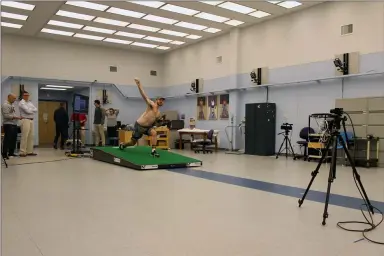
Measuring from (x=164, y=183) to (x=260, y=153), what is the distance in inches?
229

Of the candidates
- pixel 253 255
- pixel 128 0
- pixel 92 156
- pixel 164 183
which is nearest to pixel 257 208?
pixel 253 255

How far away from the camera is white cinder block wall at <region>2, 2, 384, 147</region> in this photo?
8.14 m

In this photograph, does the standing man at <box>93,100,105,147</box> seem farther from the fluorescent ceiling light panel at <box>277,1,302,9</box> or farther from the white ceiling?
the fluorescent ceiling light panel at <box>277,1,302,9</box>

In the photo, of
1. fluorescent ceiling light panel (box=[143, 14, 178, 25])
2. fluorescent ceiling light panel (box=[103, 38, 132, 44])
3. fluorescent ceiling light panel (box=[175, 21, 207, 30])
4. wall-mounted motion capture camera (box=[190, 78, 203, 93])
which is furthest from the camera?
wall-mounted motion capture camera (box=[190, 78, 203, 93])

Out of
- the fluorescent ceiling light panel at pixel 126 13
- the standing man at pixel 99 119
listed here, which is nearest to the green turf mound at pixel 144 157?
the standing man at pixel 99 119

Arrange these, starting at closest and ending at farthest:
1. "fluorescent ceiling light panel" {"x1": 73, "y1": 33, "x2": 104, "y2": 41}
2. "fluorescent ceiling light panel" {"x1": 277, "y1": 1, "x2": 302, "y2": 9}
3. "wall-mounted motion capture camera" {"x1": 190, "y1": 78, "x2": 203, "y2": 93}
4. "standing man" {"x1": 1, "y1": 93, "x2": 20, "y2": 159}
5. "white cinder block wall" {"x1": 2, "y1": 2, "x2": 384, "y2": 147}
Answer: "standing man" {"x1": 1, "y1": 93, "x2": 20, "y2": 159}, "white cinder block wall" {"x1": 2, "y1": 2, "x2": 384, "y2": 147}, "fluorescent ceiling light panel" {"x1": 277, "y1": 1, "x2": 302, "y2": 9}, "fluorescent ceiling light panel" {"x1": 73, "y1": 33, "x2": 104, "y2": 41}, "wall-mounted motion capture camera" {"x1": 190, "y1": 78, "x2": 203, "y2": 93}

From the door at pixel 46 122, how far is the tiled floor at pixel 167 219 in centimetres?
1191

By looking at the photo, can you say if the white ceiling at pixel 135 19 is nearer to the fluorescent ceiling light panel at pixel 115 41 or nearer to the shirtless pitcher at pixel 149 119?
the fluorescent ceiling light panel at pixel 115 41

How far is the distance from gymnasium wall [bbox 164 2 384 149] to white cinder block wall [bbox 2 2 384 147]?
0.08 ft

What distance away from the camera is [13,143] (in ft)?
26.0

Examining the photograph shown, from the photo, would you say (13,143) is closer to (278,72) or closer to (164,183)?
(164,183)

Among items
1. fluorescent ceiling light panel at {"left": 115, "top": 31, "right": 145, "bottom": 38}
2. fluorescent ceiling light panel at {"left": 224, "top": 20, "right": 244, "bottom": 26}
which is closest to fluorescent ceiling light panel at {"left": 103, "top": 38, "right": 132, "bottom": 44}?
fluorescent ceiling light panel at {"left": 115, "top": 31, "right": 145, "bottom": 38}

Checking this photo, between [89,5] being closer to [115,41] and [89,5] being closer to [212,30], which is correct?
[115,41]

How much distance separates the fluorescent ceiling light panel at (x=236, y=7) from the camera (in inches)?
360
